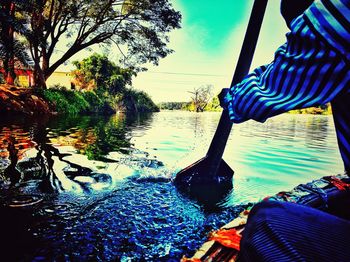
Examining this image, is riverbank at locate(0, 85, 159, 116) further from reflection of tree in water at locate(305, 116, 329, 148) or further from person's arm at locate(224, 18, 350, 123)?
person's arm at locate(224, 18, 350, 123)

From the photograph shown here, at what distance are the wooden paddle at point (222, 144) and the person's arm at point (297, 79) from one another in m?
1.69

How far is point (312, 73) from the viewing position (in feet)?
→ 2.07

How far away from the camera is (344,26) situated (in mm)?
573

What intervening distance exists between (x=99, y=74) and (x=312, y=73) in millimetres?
30938

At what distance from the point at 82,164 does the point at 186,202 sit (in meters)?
2.20

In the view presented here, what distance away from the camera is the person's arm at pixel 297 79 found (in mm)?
608

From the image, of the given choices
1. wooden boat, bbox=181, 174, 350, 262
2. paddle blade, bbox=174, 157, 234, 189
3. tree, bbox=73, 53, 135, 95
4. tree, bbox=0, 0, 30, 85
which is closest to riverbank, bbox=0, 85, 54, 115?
tree, bbox=0, 0, 30, 85

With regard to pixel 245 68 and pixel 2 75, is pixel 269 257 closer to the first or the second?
pixel 245 68

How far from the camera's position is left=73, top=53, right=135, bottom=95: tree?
2928cm

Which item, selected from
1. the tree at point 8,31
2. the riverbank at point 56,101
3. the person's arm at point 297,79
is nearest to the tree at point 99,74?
the riverbank at point 56,101

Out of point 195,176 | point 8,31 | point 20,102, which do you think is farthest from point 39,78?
point 195,176

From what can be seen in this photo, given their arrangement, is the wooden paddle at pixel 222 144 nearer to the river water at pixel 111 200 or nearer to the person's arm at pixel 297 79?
the river water at pixel 111 200

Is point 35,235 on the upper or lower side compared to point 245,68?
lower

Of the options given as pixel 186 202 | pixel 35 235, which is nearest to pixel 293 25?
pixel 35 235
